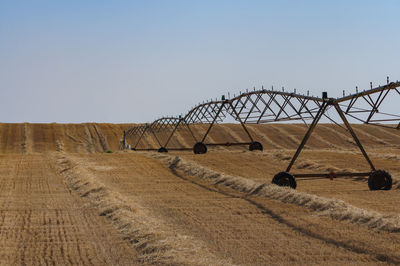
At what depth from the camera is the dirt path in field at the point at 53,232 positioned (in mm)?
9297

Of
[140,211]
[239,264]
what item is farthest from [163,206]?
[239,264]

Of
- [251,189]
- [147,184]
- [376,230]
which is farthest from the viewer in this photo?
[147,184]

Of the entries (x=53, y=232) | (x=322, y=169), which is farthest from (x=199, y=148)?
(x=53, y=232)

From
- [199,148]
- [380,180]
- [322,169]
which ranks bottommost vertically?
[322,169]

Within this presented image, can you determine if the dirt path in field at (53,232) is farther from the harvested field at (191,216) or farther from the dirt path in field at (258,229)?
the dirt path in field at (258,229)

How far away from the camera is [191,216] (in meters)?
13.4

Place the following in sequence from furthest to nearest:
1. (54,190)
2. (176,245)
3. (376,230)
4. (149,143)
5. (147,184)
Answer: (149,143) < (147,184) < (54,190) < (376,230) < (176,245)

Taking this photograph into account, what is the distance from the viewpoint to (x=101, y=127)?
72562 millimetres

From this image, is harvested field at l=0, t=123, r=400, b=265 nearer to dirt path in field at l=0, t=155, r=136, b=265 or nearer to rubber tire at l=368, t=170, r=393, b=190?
dirt path in field at l=0, t=155, r=136, b=265

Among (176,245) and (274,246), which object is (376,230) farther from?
(176,245)

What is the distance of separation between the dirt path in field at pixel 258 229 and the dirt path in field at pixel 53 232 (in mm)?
1544

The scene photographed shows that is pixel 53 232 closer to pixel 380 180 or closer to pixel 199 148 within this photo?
pixel 380 180

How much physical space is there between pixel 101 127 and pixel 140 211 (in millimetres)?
59713

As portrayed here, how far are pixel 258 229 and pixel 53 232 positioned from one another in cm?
407
